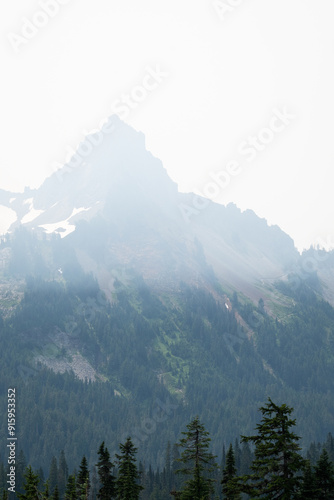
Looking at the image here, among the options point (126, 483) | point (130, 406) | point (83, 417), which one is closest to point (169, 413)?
point (130, 406)

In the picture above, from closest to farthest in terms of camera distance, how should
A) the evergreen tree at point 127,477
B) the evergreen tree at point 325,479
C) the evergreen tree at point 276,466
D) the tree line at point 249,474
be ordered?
the evergreen tree at point 276,466 < the tree line at point 249,474 < the evergreen tree at point 325,479 < the evergreen tree at point 127,477

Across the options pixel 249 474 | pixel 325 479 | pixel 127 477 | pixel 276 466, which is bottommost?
pixel 127 477

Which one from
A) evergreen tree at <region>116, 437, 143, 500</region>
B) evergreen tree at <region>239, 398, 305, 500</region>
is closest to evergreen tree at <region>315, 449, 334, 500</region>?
evergreen tree at <region>239, 398, 305, 500</region>

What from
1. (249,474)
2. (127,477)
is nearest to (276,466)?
(249,474)

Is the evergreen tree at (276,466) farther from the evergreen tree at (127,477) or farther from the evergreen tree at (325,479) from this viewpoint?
the evergreen tree at (127,477)

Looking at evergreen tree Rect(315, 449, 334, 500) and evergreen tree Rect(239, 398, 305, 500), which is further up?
evergreen tree Rect(239, 398, 305, 500)

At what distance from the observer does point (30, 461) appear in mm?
150750

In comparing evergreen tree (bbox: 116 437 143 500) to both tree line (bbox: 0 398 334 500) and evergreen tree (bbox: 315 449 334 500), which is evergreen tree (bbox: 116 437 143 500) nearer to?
tree line (bbox: 0 398 334 500)

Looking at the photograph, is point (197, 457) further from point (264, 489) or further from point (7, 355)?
point (7, 355)

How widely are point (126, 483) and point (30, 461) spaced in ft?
402

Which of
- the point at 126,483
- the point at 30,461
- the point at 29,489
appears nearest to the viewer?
the point at 29,489

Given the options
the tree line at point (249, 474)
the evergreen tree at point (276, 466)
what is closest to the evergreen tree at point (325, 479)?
the tree line at point (249, 474)

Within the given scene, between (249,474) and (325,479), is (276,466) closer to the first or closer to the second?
(249,474)

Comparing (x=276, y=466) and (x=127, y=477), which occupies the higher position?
(x=276, y=466)
